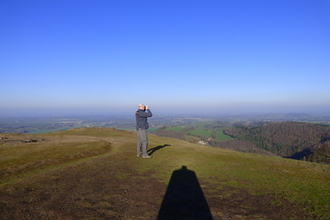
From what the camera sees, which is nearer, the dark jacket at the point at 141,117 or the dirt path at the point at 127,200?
the dirt path at the point at 127,200

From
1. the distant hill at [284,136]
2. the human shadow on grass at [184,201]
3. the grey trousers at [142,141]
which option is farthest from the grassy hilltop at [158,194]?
the distant hill at [284,136]

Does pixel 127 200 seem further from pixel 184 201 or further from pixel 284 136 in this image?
pixel 284 136

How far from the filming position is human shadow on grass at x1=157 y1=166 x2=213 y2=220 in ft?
20.0

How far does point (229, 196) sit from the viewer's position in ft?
25.8

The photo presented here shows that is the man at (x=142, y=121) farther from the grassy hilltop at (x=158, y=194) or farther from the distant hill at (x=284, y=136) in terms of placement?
the distant hill at (x=284, y=136)

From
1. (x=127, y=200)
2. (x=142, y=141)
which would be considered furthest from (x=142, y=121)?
(x=127, y=200)

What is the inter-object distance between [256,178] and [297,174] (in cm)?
399

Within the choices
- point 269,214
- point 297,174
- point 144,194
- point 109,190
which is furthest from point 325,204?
point 109,190

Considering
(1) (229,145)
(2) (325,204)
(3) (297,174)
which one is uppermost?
(2) (325,204)

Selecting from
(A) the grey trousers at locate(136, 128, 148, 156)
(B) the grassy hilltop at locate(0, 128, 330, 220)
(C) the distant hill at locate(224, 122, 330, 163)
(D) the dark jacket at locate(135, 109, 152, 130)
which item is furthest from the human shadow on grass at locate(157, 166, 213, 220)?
(C) the distant hill at locate(224, 122, 330, 163)

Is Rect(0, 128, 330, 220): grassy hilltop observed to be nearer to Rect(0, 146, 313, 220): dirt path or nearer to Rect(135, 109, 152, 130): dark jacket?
Rect(0, 146, 313, 220): dirt path

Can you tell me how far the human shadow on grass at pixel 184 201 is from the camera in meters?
6.10

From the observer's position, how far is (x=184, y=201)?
290 inches

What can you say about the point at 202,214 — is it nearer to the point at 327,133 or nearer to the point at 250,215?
the point at 250,215
